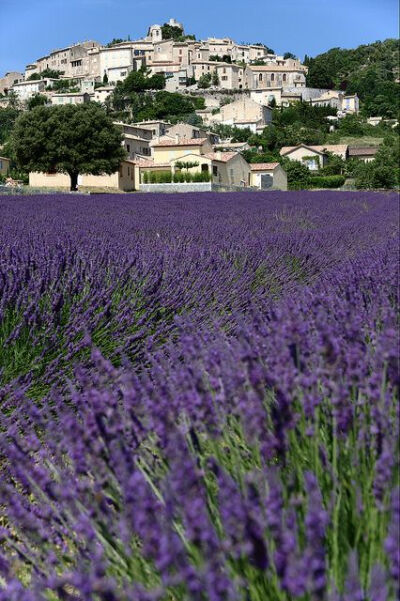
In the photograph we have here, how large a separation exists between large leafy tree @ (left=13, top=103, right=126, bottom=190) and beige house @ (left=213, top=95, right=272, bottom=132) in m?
47.9

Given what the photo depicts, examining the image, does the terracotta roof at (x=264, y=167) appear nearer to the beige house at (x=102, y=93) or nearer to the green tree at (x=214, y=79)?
the beige house at (x=102, y=93)

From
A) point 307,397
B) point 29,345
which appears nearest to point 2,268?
point 29,345

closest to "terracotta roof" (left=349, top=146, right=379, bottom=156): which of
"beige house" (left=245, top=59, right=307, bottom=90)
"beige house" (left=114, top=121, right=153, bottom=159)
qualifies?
"beige house" (left=114, top=121, right=153, bottom=159)

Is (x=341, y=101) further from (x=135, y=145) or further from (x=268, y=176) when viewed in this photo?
(x=268, y=176)

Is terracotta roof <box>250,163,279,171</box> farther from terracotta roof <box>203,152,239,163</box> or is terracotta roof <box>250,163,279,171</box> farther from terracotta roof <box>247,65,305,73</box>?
terracotta roof <box>247,65,305,73</box>

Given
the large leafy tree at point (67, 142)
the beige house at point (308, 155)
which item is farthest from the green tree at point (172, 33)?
the large leafy tree at point (67, 142)

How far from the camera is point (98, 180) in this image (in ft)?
133

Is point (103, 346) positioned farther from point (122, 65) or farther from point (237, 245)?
point (122, 65)

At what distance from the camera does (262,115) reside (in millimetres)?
80438

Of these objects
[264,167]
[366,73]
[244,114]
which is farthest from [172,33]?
[264,167]

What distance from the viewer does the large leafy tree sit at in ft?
105

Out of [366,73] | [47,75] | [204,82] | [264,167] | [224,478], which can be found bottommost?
[224,478]

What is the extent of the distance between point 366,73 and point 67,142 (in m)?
86.0

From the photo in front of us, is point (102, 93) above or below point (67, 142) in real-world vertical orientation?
above
